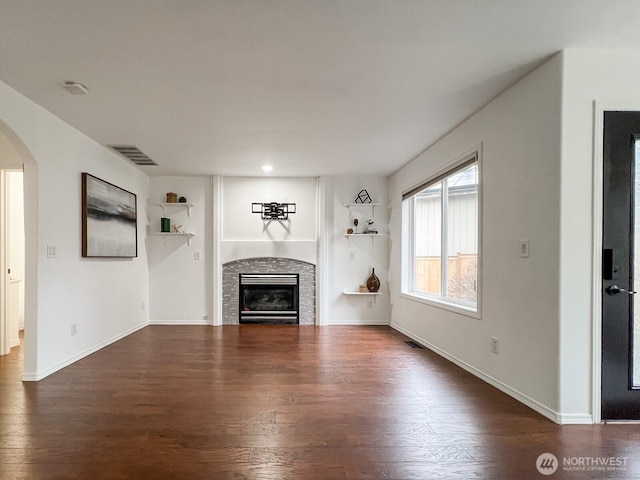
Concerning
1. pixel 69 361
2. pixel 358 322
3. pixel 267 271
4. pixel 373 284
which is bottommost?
pixel 358 322

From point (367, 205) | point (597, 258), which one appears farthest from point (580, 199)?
point (367, 205)

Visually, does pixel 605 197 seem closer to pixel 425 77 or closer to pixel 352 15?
pixel 425 77

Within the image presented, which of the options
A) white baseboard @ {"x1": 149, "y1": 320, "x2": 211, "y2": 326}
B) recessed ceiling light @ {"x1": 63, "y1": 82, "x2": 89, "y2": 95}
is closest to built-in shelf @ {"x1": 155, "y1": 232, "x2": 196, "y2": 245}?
white baseboard @ {"x1": 149, "y1": 320, "x2": 211, "y2": 326}

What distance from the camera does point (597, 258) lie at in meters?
2.40

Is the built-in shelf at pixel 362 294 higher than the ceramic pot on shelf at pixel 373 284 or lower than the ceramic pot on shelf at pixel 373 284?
lower

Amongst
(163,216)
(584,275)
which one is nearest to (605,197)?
(584,275)

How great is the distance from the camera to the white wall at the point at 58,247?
3244 mm

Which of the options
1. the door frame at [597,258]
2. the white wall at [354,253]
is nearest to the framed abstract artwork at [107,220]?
the white wall at [354,253]

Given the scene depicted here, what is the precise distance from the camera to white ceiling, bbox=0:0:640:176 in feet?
6.56

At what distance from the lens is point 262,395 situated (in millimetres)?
2924

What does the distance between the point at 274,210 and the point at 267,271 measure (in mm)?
1035

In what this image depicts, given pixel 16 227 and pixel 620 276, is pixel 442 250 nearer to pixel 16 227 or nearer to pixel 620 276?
pixel 620 276
